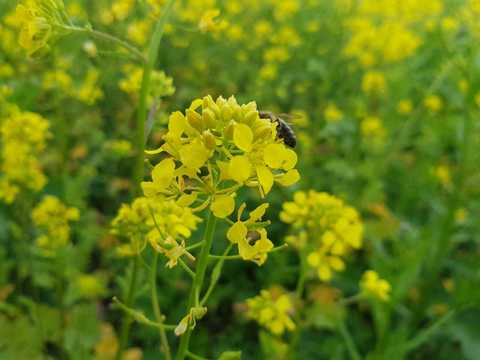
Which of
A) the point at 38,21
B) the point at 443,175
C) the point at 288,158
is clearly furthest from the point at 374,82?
the point at 288,158

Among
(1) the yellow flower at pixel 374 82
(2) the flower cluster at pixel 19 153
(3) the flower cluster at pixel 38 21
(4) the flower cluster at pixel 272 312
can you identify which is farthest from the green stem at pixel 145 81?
(1) the yellow flower at pixel 374 82

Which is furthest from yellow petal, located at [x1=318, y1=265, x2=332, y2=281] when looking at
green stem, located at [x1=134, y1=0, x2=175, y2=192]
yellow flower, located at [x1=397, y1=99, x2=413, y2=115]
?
yellow flower, located at [x1=397, y1=99, x2=413, y2=115]

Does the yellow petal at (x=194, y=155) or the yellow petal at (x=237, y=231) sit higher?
the yellow petal at (x=194, y=155)

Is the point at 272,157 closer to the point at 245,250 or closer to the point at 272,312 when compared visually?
the point at 245,250

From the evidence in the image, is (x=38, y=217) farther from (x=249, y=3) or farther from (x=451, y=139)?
(x=249, y=3)

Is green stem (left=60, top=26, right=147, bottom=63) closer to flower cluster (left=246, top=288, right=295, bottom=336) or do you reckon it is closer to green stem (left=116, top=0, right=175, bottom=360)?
green stem (left=116, top=0, right=175, bottom=360)

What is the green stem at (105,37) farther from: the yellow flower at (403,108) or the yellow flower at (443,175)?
the yellow flower at (403,108)

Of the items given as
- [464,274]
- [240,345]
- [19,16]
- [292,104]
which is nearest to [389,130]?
[292,104]
